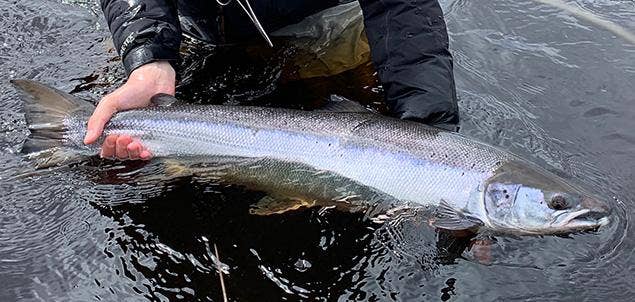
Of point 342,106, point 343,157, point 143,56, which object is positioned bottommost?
point 343,157

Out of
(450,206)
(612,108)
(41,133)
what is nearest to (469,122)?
(612,108)

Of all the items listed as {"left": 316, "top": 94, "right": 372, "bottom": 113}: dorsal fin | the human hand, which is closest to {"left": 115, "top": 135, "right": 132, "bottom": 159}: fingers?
the human hand

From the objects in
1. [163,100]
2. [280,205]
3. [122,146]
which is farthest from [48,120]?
[280,205]

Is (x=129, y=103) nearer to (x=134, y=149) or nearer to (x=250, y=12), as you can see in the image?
(x=134, y=149)

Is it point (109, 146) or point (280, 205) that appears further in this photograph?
point (109, 146)

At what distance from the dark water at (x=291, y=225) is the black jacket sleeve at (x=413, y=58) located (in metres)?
0.59

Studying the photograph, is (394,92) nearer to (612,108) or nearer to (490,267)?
(490,267)

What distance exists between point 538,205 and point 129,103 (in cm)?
219

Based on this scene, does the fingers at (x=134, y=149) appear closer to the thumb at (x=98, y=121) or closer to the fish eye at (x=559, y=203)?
the thumb at (x=98, y=121)

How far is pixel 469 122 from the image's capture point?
4574mm

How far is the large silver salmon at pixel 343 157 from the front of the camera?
328 cm

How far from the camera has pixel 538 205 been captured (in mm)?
3240

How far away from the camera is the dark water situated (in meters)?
3.38

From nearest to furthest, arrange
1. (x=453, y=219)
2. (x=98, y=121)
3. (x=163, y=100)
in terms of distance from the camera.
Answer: (x=453, y=219) < (x=98, y=121) < (x=163, y=100)
